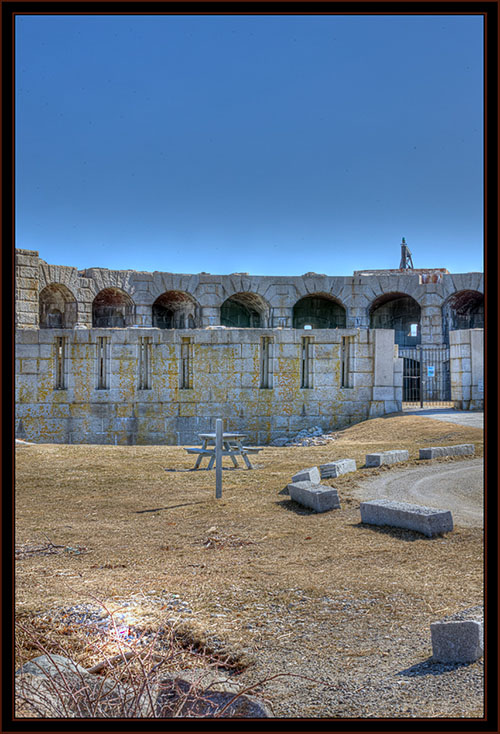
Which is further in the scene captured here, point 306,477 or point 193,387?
point 193,387

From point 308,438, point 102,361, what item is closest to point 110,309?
point 102,361

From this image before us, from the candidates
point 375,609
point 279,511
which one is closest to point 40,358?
point 279,511

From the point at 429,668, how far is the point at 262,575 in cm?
220

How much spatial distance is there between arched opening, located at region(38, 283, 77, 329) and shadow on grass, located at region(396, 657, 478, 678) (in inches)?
1142

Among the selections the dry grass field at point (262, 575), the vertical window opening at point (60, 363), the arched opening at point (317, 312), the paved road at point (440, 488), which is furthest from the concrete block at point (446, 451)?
the arched opening at point (317, 312)

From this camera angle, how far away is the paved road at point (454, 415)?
1608 cm

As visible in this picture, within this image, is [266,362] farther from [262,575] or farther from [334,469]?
[262,575]

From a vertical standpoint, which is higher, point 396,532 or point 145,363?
point 145,363

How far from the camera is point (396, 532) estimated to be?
7266 mm

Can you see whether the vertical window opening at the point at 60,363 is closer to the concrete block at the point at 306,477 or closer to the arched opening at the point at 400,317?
the concrete block at the point at 306,477

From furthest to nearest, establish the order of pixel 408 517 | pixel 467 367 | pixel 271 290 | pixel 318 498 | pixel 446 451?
pixel 271 290, pixel 467 367, pixel 446 451, pixel 318 498, pixel 408 517

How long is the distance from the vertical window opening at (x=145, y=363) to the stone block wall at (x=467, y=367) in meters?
9.64

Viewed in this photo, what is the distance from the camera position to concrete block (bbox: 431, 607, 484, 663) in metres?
3.82

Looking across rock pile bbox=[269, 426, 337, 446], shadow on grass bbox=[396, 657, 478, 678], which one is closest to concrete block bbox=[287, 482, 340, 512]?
shadow on grass bbox=[396, 657, 478, 678]
